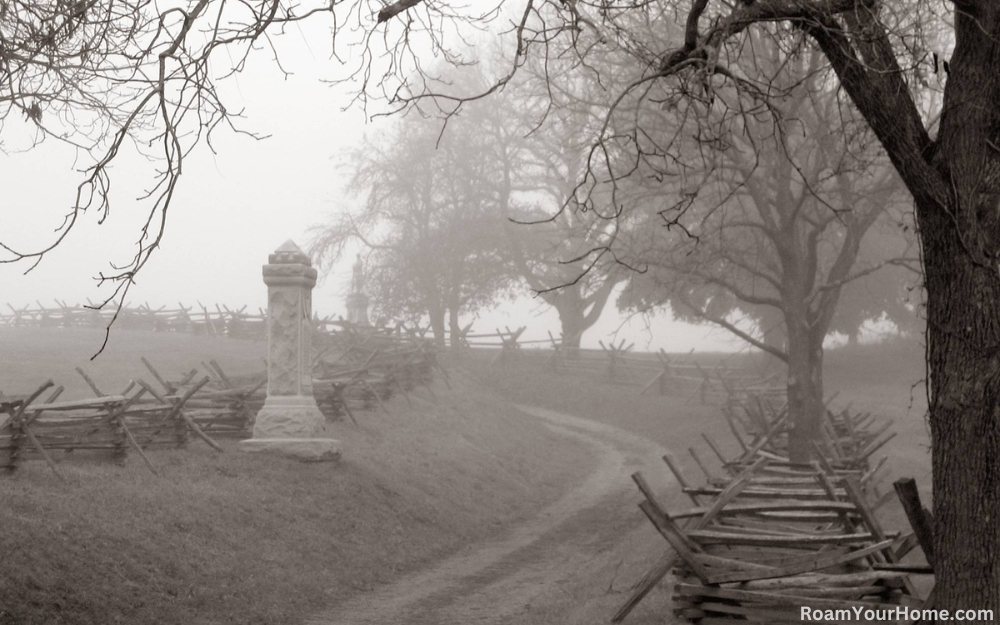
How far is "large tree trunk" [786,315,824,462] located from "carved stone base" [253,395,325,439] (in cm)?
764

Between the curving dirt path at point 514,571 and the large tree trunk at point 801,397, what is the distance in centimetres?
288

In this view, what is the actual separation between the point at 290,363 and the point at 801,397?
8.15 meters

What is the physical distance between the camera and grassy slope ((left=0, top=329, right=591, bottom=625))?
8078 millimetres

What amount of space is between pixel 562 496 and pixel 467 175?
23248 mm

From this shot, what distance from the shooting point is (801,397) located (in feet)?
Answer: 53.5

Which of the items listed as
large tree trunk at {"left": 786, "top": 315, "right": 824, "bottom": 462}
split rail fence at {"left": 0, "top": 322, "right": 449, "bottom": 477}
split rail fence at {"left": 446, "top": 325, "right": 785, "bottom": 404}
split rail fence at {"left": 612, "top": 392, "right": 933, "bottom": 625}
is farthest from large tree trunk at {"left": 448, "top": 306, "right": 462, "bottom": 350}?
split rail fence at {"left": 612, "top": 392, "right": 933, "bottom": 625}

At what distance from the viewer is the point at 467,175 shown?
3906 cm

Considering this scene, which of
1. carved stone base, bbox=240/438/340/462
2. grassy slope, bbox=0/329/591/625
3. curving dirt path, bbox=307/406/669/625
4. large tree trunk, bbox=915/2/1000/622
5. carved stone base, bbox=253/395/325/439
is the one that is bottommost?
curving dirt path, bbox=307/406/669/625

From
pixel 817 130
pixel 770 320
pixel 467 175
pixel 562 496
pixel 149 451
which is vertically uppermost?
pixel 467 175

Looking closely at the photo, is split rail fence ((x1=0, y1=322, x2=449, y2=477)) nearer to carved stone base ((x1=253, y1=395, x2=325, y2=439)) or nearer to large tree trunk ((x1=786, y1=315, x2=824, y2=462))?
carved stone base ((x1=253, y1=395, x2=325, y2=439))

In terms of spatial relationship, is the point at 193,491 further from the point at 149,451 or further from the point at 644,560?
the point at 644,560

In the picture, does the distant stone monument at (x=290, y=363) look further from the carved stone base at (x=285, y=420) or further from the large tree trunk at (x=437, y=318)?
the large tree trunk at (x=437, y=318)

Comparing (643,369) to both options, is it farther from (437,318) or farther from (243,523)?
(243,523)

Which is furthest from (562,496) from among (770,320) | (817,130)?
(770,320)
